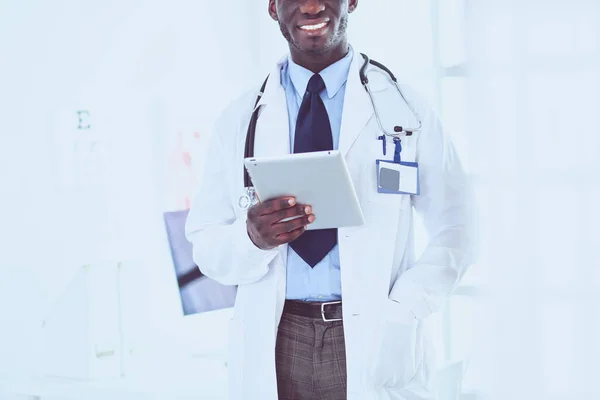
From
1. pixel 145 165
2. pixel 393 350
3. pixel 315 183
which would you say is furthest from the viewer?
pixel 145 165

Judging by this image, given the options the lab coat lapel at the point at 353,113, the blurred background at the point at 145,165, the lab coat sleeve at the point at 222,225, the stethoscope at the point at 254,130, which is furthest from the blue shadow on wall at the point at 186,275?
the lab coat lapel at the point at 353,113

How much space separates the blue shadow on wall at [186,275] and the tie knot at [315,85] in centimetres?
119

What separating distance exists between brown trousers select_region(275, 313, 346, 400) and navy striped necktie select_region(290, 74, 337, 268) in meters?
0.14

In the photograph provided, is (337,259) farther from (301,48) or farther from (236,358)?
(301,48)

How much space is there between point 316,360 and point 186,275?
4.10 ft

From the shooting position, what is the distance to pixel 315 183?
1372mm

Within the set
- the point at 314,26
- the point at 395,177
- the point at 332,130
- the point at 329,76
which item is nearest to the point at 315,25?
the point at 314,26

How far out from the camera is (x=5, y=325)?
9.32 feet

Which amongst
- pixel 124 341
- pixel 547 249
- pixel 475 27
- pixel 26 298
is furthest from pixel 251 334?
pixel 26 298

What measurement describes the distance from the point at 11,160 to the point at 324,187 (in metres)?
1.88

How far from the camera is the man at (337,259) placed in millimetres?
1521

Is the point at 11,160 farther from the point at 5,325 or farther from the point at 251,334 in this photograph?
the point at 251,334

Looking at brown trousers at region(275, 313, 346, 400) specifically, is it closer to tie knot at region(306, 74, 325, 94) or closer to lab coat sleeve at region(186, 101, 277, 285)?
lab coat sleeve at region(186, 101, 277, 285)

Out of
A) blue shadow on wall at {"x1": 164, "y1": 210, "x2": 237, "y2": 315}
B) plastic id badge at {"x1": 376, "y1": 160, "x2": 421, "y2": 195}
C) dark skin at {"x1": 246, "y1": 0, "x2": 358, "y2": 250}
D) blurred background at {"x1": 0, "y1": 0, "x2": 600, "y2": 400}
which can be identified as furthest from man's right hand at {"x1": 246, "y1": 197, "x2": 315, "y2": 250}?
blue shadow on wall at {"x1": 164, "y1": 210, "x2": 237, "y2": 315}
